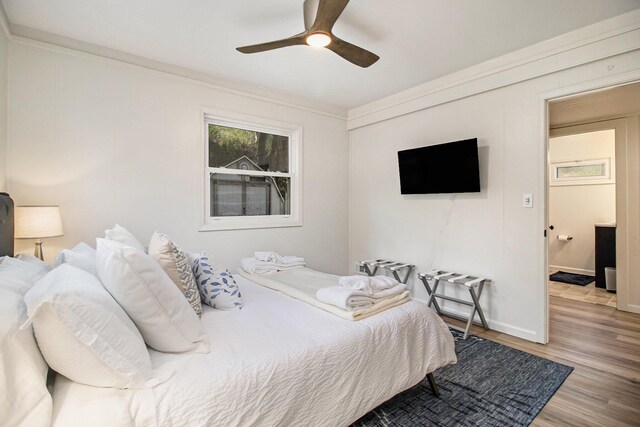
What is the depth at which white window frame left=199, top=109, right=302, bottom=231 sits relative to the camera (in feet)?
10.6

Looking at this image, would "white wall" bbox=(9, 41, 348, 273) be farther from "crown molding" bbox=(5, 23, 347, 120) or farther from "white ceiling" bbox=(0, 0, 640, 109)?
"white ceiling" bbox=(0, 0, 640, 109)

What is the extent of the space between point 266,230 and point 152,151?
1418 millimetres

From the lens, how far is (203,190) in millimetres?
3164

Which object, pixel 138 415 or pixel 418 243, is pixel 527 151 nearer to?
pixel 418 243

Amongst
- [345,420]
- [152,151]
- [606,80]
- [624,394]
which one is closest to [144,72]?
[152,151]

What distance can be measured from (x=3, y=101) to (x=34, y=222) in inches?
35.9

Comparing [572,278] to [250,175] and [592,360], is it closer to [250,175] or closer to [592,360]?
[592,360]

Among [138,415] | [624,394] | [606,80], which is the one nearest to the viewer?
[138,415]

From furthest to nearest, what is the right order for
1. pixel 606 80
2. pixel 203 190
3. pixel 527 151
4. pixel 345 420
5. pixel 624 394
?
1. pixel 203 190
2. pixel 527 151
3. pixel 606 80
4. pixel 624 394
5. pixel 345 420

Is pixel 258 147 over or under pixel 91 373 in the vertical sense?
over

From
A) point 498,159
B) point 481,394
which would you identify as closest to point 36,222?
point 481,394

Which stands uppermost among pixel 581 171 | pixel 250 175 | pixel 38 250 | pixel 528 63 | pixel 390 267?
pixel 528 63

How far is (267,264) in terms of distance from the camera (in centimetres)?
294

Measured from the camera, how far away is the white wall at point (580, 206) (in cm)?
515
